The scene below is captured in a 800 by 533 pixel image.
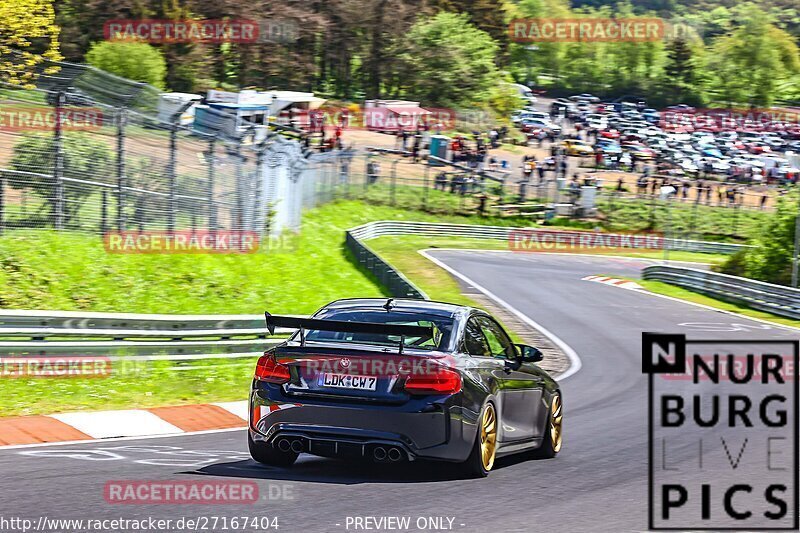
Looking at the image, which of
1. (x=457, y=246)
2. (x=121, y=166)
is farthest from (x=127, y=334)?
(x=457, y=246)

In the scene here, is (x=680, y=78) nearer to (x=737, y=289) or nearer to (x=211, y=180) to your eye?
(x=737, y=289)

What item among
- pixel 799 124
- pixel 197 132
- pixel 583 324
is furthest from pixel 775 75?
pixel 197 132

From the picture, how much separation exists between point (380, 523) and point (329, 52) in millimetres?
90907

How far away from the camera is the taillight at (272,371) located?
8164 millimetres

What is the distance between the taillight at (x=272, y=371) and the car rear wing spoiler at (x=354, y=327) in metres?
0.23

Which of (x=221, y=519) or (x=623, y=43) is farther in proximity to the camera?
→ (x=623, y=43)

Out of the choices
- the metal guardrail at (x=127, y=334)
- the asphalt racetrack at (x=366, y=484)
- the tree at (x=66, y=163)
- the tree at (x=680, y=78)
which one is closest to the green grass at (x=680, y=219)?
the tree at (x=66, y=163)

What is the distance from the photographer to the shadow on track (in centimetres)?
802

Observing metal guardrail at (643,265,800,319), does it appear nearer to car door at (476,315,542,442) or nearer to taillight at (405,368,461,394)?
car door at (476,315,542,442)

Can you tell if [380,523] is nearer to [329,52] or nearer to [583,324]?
[583,324]

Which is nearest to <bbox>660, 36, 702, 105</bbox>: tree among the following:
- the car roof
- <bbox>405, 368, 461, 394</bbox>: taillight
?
Result: the car roof

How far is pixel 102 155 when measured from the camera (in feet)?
62.1

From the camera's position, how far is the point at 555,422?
33.8ft

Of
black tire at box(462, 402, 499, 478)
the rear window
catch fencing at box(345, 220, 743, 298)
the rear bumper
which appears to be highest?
the rear window
